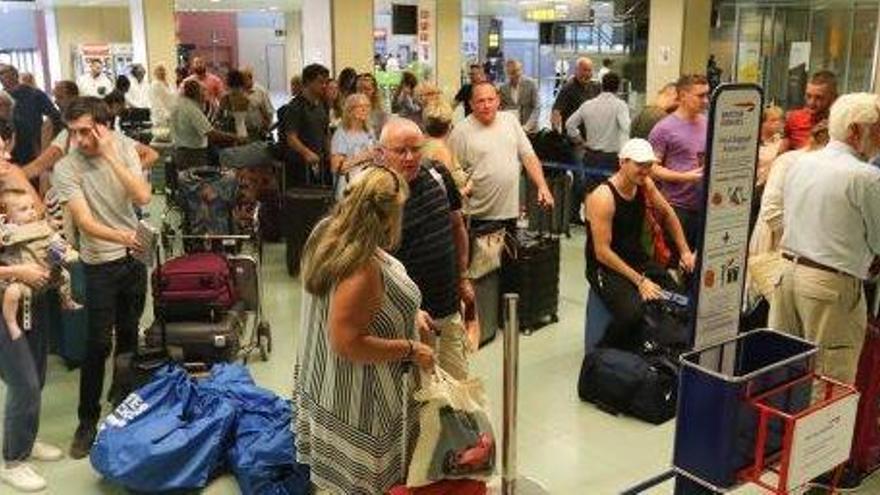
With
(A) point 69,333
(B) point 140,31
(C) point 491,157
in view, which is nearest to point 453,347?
(C) point 491,157

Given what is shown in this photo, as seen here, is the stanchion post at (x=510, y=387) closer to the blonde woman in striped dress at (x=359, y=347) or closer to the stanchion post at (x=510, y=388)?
the stanchion post at (x=510, y=388)

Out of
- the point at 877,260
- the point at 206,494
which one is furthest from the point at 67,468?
the point at 877,260

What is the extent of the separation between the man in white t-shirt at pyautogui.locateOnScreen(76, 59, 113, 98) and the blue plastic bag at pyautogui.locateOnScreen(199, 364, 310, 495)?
10.6m

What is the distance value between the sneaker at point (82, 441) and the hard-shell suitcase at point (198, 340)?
22.4 inches

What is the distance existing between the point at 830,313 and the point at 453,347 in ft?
4.81

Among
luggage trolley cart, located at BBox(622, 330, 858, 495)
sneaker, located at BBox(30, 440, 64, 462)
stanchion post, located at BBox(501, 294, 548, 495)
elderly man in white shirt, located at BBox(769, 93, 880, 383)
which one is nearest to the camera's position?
luggage trolley cart, located at BBox(622, 330, 858, 495)

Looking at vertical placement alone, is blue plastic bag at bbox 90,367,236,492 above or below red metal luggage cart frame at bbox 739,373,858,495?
below

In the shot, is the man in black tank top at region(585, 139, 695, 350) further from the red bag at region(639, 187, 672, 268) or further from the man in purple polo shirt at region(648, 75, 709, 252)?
the man in purple polo shirt at region(648, 75, 709, 252)

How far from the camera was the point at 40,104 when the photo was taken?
23.8 feet

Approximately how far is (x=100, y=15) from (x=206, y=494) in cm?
2055

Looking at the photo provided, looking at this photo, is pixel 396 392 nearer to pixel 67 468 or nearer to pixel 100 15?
pixel 67 468

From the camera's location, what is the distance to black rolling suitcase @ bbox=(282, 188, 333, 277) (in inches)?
265

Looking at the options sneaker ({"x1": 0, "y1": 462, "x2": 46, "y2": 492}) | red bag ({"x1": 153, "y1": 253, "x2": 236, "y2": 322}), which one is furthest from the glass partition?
sneaker ({"x1": 0, "y1": 462, "x2": 46, "y2": 492})

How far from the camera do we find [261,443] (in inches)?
138
